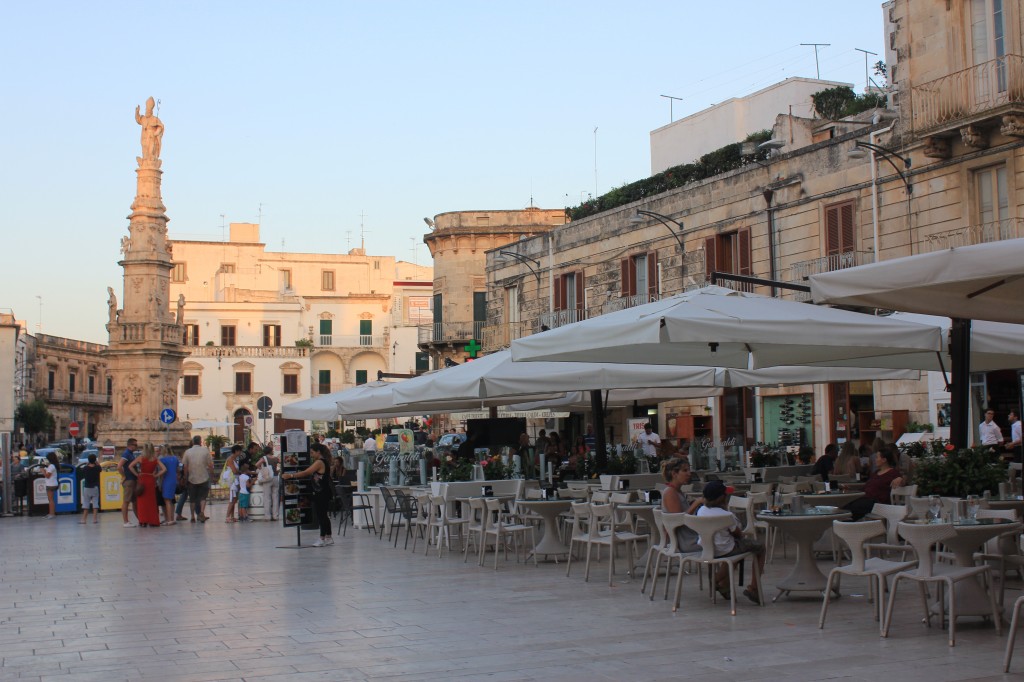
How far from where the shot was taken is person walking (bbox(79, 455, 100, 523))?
23156 mm

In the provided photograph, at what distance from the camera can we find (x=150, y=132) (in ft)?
107

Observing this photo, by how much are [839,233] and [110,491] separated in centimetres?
1736

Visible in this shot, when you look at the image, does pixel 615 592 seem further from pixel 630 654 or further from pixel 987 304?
pixel 987 304

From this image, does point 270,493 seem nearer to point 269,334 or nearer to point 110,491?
point 110,491

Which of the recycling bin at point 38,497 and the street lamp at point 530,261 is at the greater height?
the street lamp at point 530,261

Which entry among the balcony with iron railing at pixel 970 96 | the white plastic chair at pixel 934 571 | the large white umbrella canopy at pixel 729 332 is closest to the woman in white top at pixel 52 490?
the large white umbrella canopy at pixel 729 332

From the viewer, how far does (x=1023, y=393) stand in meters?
20.9

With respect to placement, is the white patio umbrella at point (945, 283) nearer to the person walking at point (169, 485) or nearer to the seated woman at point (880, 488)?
the seated woman at point (880, 488)

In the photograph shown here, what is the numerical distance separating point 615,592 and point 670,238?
70.7 ft

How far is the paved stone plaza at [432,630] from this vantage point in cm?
725

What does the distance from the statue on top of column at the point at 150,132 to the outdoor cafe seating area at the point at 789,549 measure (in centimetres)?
1982

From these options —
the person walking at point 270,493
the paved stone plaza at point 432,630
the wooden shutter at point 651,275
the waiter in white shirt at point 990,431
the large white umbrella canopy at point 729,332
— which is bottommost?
the paved stone plaza at point 432,630

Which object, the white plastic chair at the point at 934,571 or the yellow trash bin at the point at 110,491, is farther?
the yellow trash bin at the point at 110,491

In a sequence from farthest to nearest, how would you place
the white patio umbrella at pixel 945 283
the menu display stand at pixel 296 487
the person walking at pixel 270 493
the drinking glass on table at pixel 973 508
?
the person walking at pixel 270 493 < the menu display stand at pixel 296 487 < the drinking glass on table at pixel 973 508 < the white patio umbrella at pixel 945 283
